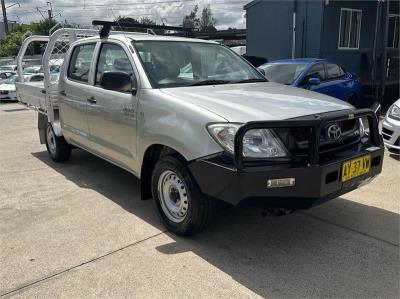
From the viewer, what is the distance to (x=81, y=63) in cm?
549

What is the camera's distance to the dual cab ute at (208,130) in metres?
3.10

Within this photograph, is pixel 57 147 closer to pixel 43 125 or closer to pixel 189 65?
pixel 43 125

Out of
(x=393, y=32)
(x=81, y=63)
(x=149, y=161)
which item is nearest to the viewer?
(x=149, y=161)

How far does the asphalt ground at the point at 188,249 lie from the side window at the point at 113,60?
4.90 feet

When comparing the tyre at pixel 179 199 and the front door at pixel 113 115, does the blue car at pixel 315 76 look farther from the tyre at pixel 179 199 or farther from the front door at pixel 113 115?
the tyre at pixel 179 199

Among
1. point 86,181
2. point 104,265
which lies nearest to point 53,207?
point 86,181

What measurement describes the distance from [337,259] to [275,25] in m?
13.4

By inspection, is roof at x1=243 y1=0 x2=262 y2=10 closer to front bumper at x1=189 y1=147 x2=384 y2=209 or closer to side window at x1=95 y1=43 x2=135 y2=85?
side window at x1=95 y1=43 x2=135 y2=85

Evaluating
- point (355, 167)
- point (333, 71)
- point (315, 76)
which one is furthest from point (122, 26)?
point (333, 71)

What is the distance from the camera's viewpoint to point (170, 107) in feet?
12.0

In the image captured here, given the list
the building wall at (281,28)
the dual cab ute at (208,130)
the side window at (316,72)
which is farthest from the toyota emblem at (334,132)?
the building wall at (281,28)

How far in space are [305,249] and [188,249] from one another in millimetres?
1024

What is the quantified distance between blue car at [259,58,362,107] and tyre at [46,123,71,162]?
381cm

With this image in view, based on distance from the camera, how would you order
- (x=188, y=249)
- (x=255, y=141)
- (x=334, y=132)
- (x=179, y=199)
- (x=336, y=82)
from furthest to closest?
(x=336, y=82) → (x=179, y=199) → (x=188, y=249) → (x=334, y=132) → (x=255, y=141)
